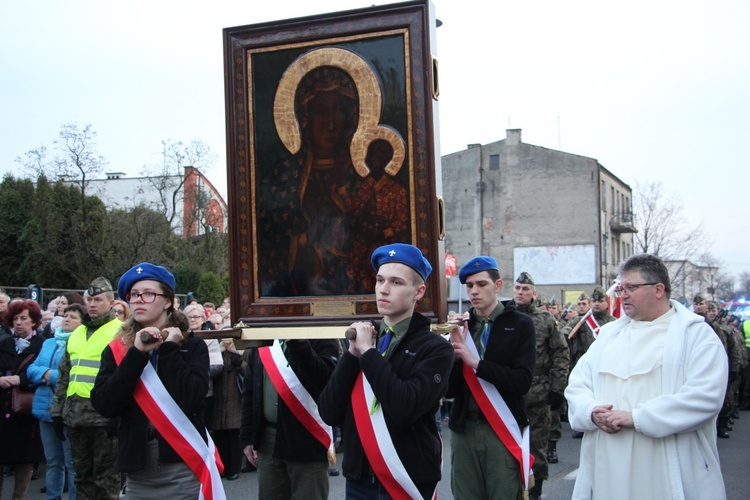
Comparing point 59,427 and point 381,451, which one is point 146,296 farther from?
point 59,427

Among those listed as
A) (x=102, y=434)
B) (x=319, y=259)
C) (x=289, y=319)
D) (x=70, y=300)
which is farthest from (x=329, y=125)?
(x=70, y=300)

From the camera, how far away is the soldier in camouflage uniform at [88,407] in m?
6.49

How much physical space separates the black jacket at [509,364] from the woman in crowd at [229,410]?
5092mm

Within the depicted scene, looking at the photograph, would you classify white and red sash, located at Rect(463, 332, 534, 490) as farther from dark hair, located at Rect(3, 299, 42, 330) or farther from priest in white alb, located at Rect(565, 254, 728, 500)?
dark hair, located at Rect(3, 299, 42, 330)

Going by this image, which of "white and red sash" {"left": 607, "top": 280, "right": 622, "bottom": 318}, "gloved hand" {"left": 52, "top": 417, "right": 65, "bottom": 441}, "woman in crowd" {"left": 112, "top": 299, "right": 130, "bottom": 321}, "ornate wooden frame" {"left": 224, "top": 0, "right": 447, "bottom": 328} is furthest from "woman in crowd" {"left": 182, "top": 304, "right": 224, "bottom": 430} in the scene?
"white and red sash" {"left": 607, "top": 280, "right": 622, "bottom": 318}

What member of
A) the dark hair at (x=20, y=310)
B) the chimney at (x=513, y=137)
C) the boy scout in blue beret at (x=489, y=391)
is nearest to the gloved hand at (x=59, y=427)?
the dark hair at (x=20, y=310)

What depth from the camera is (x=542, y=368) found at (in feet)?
28.4

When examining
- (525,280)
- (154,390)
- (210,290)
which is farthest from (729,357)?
(210,290)

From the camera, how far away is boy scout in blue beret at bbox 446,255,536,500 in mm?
4875

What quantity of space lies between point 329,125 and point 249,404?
2.39 metres

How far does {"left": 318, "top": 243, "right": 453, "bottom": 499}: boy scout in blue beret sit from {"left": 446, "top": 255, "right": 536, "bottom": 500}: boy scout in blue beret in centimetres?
95

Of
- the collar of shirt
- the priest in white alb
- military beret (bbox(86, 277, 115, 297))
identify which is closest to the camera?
the collar of shirt

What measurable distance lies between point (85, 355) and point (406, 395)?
439cm

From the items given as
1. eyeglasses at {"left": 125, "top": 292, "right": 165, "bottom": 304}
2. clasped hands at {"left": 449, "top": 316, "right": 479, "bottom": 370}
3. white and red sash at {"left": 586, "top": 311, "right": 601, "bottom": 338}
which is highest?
eyeglasses at {"left": 125, "top": 292, "right": 165, "bottom": 304}
